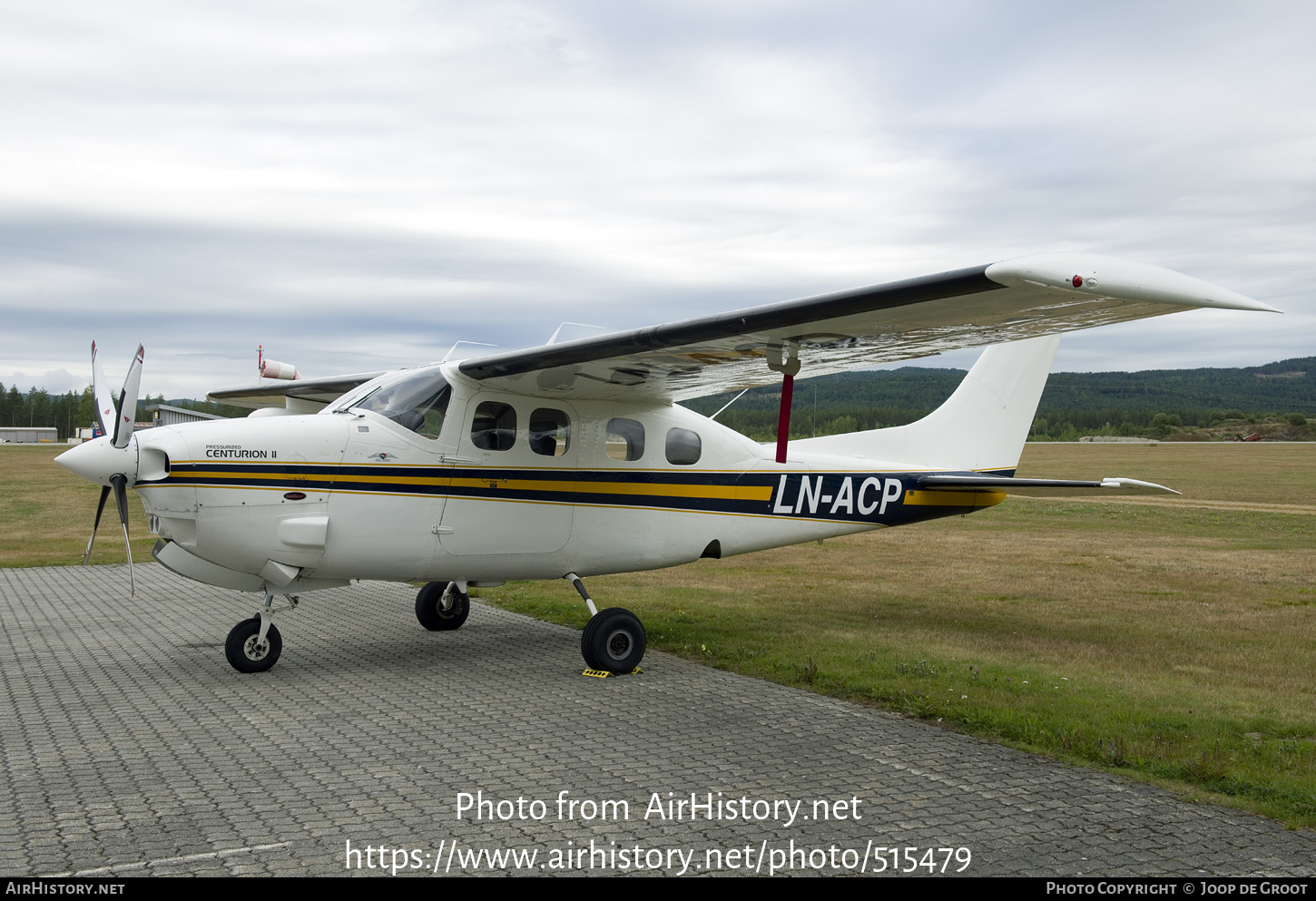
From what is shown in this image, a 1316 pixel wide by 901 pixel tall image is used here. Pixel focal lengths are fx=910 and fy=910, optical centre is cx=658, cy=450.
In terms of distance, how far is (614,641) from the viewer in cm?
800

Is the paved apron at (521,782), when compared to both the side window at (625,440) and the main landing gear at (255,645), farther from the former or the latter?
the side window at (625,440)

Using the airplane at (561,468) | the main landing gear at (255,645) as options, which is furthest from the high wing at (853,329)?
the main landing gear at (255,645)

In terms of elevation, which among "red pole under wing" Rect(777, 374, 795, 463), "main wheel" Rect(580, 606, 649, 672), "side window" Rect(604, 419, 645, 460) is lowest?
"main wheel" Rect(580, 606, 649, 672)

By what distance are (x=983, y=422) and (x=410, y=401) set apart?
21.9 feet

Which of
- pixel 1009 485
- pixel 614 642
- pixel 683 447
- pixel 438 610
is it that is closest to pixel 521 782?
pixel 614 642

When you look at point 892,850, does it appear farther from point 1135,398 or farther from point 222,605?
point 1135,398

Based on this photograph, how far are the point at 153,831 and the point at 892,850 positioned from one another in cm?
352

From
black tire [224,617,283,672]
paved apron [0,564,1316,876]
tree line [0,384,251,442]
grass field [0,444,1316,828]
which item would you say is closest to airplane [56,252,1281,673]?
black tire [224,617,283,672]

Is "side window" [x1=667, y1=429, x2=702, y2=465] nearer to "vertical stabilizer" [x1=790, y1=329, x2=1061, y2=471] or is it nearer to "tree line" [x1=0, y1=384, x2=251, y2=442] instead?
"vertical stabilizer" [x1=790, y1=329, x2=1061, y2=471]

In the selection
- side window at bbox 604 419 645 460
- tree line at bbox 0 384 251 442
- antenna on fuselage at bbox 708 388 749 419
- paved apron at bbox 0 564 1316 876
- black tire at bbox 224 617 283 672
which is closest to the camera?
paved apron at bbox 0 564 1316 876

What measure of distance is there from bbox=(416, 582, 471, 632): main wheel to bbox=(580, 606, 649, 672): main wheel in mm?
2494

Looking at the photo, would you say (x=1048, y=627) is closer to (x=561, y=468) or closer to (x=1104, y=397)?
(x=561, y=468)

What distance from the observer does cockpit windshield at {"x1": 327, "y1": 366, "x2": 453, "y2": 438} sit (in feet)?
25.9

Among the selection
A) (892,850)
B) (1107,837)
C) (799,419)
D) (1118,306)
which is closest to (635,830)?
(892,850)
